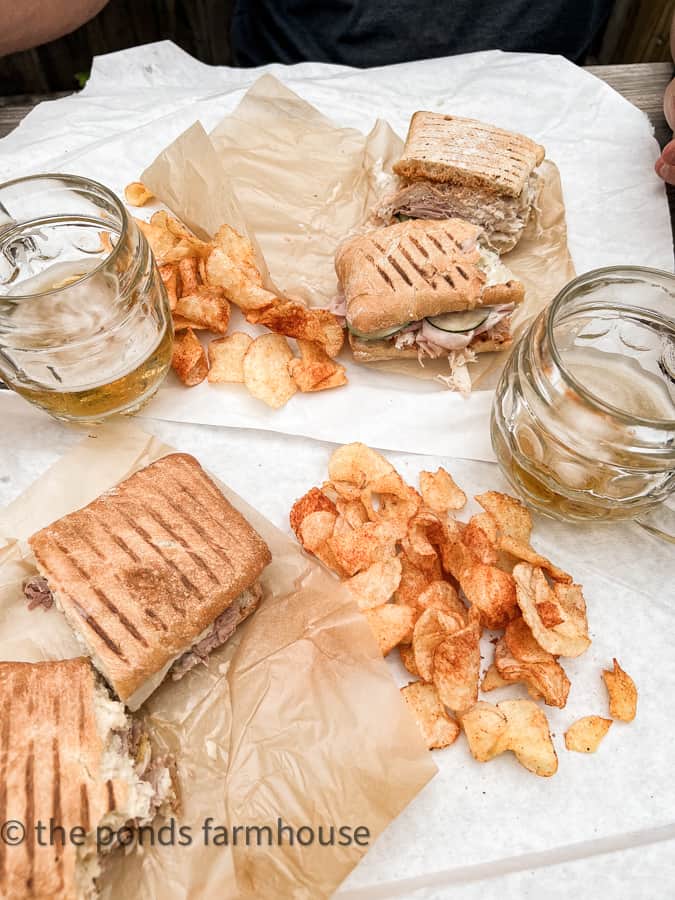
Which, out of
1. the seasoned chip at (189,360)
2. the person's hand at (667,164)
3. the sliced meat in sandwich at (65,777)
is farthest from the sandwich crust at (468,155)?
the sliced meat in sandwich at (65,777)

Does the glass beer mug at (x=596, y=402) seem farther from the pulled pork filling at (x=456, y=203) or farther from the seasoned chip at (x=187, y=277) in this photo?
the seasoned chip at (x=187, y=277)

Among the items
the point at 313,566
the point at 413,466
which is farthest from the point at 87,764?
the point at 413,466

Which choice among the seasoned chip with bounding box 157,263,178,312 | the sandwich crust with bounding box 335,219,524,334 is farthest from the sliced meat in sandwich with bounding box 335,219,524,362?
the seasoned chip with bounding box 157,263,178,312

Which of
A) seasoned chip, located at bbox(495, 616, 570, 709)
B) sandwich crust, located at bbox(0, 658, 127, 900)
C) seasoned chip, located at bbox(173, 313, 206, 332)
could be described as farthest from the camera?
seasoned chip, located at bbox(173, 313, 206, 332)

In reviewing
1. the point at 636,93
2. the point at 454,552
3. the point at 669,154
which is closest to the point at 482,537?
the point at 454,552

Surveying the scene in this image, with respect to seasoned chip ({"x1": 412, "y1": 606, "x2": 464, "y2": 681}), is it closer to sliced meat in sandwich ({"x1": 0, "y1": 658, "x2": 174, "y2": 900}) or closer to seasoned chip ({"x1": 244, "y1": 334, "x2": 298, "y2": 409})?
sliced meat in sandwich ({"x1": 0, "y1": 658, "x2": 174, "y2": 900})

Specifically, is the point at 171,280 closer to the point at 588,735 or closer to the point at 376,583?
the point at 376,583

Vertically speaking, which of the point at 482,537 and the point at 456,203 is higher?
the point at 456,203
